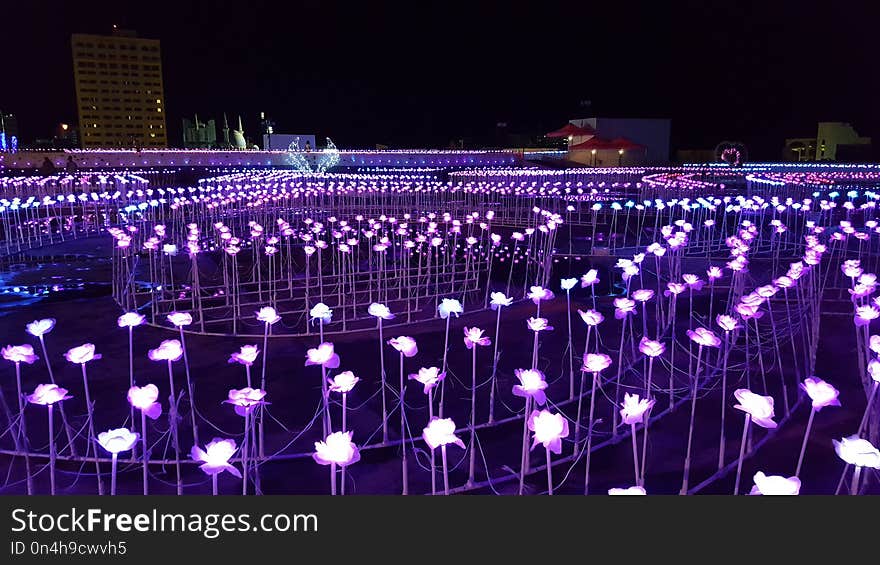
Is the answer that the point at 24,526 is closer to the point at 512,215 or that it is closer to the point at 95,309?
the point at 95,309

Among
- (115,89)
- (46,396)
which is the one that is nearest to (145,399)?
(46,396)

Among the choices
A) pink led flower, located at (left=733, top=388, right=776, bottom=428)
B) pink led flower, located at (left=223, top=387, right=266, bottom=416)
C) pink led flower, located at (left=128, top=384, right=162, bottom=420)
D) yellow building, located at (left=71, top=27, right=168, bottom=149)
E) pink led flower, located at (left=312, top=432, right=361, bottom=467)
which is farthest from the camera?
yellow building, located at (left=71, top=27, right=168, bottom=149)

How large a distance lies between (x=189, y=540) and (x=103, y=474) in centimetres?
263

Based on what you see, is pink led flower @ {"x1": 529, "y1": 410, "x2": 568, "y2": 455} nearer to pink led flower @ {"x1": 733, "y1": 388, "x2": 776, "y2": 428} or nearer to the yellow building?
pink led flower @ {"x1": 733, "y1": 388, "x2": 776, "y2": 428}

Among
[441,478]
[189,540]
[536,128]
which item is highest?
[536,128]

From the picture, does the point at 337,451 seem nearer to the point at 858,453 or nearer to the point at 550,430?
the point at 550,430

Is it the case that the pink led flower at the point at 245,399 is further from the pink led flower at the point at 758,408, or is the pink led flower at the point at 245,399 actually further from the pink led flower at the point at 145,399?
the pink led flower at the point at 758,408

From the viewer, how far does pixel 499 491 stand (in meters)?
4.88

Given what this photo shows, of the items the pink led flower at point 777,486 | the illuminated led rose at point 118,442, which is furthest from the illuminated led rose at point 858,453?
the illuminated led rose at point 118,442

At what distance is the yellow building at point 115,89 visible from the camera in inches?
5084

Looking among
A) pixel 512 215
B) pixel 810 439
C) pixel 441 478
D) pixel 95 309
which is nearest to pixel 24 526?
pixel 441 478

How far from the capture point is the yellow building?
129125mm

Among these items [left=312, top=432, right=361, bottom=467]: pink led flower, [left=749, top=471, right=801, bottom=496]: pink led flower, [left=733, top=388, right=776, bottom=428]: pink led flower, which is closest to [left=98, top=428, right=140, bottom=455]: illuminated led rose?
[left=312, top=432, right=361, bottom=467]: pink led flower

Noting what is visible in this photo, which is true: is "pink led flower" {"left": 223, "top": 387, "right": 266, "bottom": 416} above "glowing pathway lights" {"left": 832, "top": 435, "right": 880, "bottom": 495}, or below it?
below
